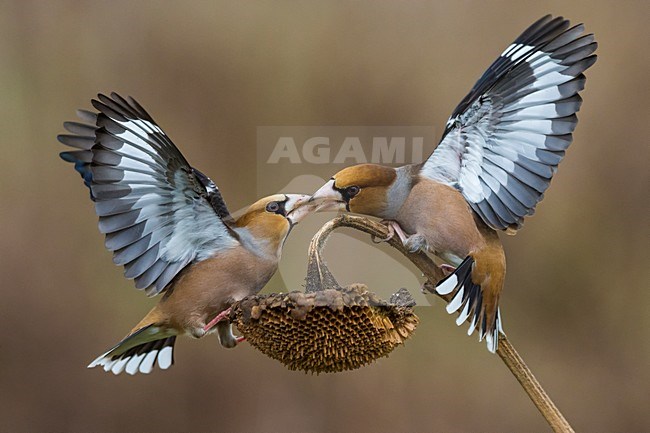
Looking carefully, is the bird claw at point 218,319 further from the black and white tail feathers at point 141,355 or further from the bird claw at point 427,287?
the bird claw at point 427,287

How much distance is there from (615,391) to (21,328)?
1.69 m

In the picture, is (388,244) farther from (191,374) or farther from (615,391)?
(615,391)

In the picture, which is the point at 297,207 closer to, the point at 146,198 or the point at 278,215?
the point at 278,215

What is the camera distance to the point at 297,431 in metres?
2.26

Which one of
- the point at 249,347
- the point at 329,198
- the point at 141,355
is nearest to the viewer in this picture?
the point at 329,198

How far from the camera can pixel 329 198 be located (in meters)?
1.15

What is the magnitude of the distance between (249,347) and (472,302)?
114cm

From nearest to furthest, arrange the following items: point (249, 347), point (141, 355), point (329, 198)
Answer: point (329, 198) → point (141, 355) → point (249, 347)

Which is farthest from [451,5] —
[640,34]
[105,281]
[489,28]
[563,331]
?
[105,281]

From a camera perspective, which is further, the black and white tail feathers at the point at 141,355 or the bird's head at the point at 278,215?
the black and white tail feathers at the point at 141,355

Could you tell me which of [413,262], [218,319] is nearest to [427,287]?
[413,262]

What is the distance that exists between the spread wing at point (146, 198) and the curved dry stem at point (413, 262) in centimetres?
14

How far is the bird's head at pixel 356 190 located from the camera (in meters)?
1.15

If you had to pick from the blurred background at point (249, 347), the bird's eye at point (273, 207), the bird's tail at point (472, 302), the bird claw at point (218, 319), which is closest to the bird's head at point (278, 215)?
the bird's eye at point (273, 207)
